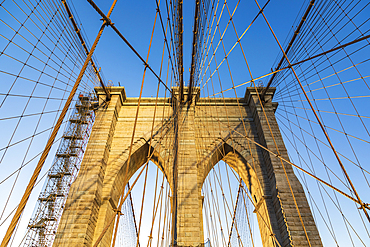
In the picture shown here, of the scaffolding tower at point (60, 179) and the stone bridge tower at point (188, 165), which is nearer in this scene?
the stone bridge tower at point (188, 165)

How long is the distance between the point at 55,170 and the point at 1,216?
403 inches

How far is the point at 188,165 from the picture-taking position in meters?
9.30

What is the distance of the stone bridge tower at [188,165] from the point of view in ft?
25.1

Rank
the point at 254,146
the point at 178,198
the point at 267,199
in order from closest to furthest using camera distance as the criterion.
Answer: the point at 178,198 → the point at 267,199 → the point at 254,146

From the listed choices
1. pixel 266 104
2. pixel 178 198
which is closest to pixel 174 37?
pixel 266 104

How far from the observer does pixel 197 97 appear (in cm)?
1174

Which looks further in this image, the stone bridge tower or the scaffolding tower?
the scaffolding tower

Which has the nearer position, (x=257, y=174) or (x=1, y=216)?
(x=1, y=216)

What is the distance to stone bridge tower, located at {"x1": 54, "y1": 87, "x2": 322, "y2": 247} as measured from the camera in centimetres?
766

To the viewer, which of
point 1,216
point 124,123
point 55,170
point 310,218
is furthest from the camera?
point 55,170

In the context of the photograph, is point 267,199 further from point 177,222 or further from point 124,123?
point 124,123

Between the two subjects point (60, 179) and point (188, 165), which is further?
point (60, 179)

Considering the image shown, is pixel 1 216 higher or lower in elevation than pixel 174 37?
lower

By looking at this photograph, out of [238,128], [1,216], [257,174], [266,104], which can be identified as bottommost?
[1,216]
